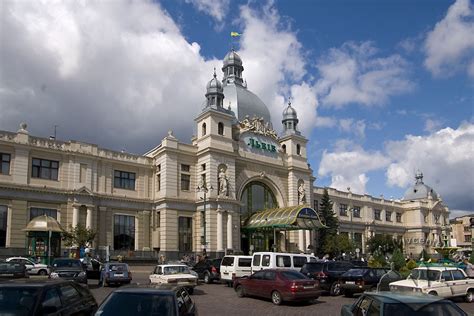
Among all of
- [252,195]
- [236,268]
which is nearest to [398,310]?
[236,268]

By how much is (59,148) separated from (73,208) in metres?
5.78

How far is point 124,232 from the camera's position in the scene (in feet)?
150

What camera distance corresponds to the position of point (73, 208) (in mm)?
42062

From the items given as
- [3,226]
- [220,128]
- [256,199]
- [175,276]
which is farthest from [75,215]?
[175,276]

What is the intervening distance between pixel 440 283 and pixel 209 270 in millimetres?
15178

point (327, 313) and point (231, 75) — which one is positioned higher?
point (231, 75)

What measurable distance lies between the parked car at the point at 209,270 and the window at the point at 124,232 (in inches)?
635

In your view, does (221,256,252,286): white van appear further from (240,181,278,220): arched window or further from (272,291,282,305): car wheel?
(240,181,278,220): arched window

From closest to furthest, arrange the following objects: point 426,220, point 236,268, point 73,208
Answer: point 236,268 < point 73,208 < point 426,220

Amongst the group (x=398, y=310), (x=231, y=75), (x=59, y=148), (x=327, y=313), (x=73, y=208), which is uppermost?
(x=231, y=75)

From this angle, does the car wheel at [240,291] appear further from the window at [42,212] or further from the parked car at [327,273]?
the window at [42,212]

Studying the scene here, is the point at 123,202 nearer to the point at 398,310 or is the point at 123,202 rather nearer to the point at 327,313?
the point at 327,313

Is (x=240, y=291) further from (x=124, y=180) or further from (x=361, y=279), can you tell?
(x=124, y=180)

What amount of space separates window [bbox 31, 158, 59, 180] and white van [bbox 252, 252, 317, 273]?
23.8 meters
